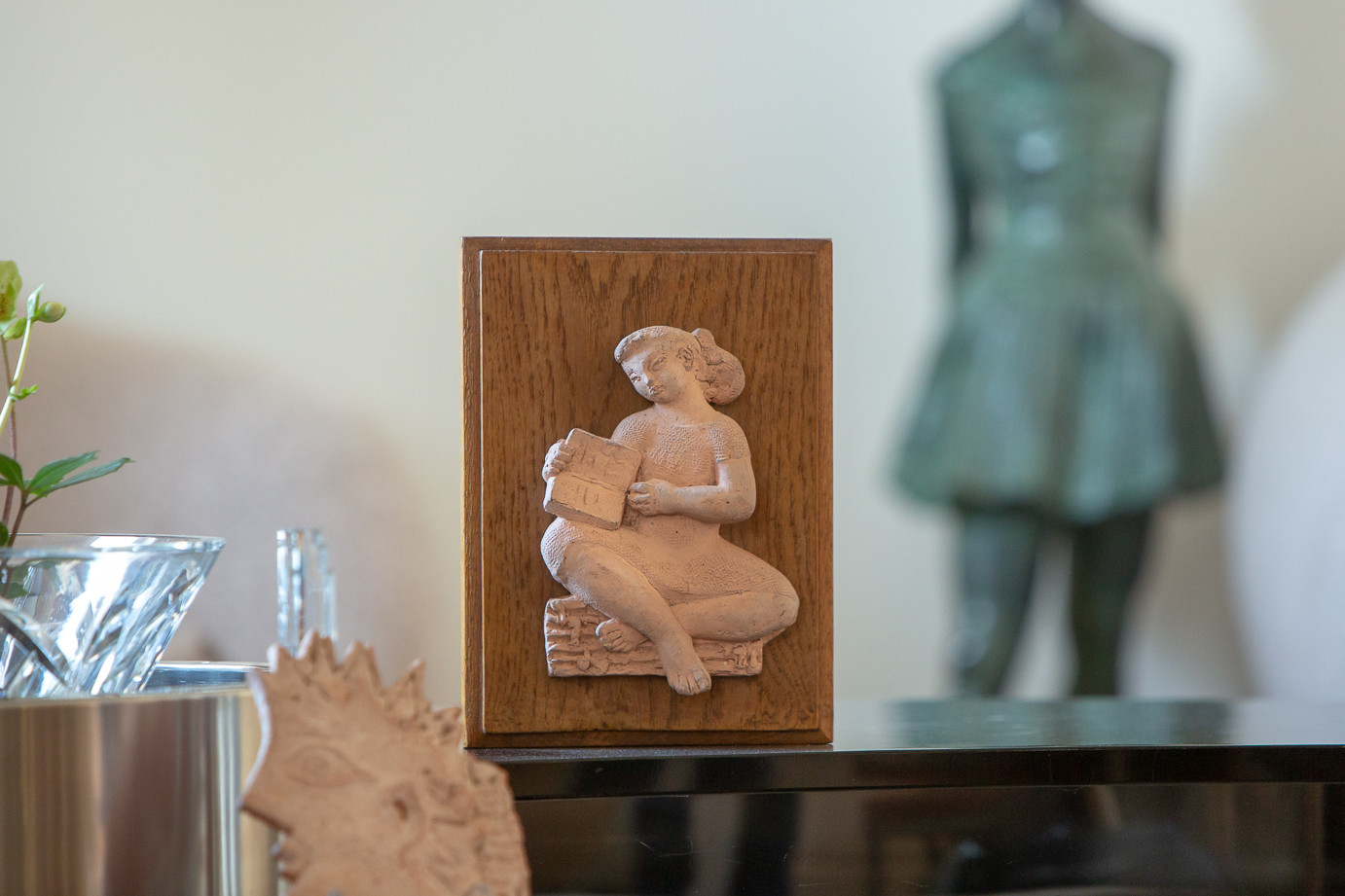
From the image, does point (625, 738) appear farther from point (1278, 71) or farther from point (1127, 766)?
point (1278, 71)

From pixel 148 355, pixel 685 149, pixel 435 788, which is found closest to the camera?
pixel 435 788

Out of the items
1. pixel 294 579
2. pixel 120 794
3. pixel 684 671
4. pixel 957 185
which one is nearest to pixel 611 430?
Answer: pixel 684 671

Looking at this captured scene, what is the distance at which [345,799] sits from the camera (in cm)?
44

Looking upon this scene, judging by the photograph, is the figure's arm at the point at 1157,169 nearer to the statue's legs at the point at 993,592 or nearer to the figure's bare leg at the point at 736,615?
the statue's legs at the point at 993,592

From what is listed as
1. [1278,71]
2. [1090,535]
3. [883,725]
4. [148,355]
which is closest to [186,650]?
[148,355]

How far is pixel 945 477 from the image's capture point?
1921 mm

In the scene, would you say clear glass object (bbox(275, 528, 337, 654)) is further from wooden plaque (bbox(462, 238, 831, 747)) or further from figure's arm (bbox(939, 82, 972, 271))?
figure's arm (bbox(939, 82, 972, 271))

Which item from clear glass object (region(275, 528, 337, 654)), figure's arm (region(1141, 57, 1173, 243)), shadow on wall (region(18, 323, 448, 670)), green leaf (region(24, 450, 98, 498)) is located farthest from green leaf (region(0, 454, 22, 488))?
figure's arm (region(1141, 57, 1173, 243))

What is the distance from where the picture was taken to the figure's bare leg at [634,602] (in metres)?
0.72

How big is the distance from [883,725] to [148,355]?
1438mm

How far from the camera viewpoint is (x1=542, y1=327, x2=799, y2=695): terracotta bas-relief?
73 cm

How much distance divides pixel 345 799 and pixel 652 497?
1.09 ft

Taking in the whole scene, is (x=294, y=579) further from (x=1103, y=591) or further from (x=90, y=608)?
(x=1103, y=591)

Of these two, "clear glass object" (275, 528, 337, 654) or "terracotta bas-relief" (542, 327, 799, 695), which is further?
"clear glass object" (275, 528, 337, 654)
